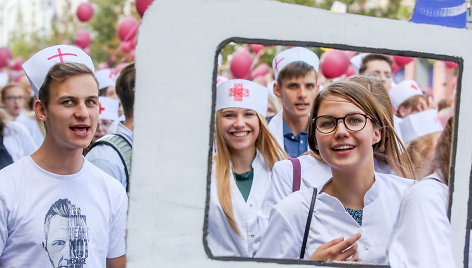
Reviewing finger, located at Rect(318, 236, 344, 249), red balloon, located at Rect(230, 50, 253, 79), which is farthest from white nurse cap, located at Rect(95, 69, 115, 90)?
finger, located at Rect(318, 236, 344, 249)

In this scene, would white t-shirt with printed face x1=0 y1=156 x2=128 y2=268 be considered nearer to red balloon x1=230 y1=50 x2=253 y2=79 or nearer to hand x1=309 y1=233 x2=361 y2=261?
hand x1=309 y1=233 x2=361 y2=261

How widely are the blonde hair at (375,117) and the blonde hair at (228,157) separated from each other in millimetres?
545

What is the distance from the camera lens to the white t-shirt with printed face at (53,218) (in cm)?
227

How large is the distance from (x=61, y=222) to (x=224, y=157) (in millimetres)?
970

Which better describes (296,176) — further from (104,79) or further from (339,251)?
(104,79)

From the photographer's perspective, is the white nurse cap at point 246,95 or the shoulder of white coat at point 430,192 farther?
the white nurse cap at point 246,95

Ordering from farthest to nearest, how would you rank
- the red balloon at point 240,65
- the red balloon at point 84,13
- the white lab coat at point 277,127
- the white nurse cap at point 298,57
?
the red balloon at point 84,13
the red balloon at point 240,65
the white lab coat at point 277,127
the white nurse cap at point 298,57

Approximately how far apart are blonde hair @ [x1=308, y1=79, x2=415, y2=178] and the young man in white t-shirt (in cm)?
78

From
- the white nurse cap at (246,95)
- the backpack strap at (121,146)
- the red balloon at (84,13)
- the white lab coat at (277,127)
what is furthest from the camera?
the red balloon at (84,13)

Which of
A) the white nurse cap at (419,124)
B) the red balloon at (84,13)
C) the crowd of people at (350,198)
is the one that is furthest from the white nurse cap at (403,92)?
the red balloon at (84,13)

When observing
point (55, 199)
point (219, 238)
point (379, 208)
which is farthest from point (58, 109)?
point (379, 208)

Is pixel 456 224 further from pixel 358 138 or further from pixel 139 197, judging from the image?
pixel 139 197

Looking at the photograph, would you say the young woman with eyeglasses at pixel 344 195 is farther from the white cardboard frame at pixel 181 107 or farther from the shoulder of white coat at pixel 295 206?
the white cardboard frame at pixel 181 107

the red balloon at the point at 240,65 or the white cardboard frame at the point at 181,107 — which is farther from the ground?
the red balloon at the point at 240,65
